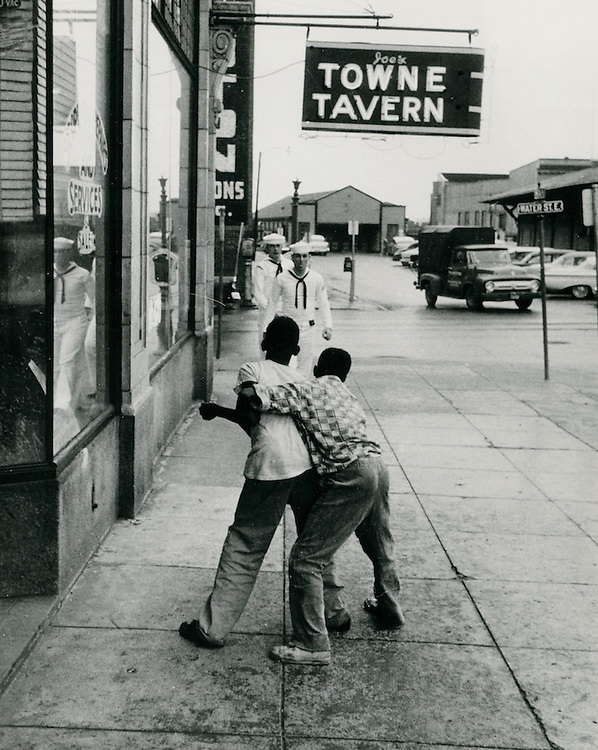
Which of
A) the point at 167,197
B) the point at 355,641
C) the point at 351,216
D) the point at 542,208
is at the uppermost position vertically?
the point at 351,216

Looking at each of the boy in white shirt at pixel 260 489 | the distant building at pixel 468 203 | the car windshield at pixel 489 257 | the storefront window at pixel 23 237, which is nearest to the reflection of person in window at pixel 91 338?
the storefront window at pixel 23 237

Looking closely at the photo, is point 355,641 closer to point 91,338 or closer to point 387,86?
point 91,338

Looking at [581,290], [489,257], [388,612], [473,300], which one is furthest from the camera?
[581,290]

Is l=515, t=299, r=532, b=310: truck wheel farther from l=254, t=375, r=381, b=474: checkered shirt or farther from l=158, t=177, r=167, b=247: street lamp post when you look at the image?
l=254, t=375, r=381, b=474: checkered shirt

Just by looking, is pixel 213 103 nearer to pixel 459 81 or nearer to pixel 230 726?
pixel 459 81

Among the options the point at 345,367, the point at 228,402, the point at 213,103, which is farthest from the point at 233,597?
the point at 213,103

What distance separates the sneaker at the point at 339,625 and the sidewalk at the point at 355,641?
0.05 m

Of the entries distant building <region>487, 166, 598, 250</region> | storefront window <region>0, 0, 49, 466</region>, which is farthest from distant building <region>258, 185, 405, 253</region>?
storefront window <region>0, 0, 49, 466</region>

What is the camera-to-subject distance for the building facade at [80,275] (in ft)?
17.1

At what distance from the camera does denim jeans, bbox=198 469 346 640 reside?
15.7 ft

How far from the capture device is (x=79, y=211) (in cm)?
620

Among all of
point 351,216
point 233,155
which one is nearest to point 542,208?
point 233,155

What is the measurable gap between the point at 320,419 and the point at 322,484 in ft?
1.07

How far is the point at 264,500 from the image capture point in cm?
479
